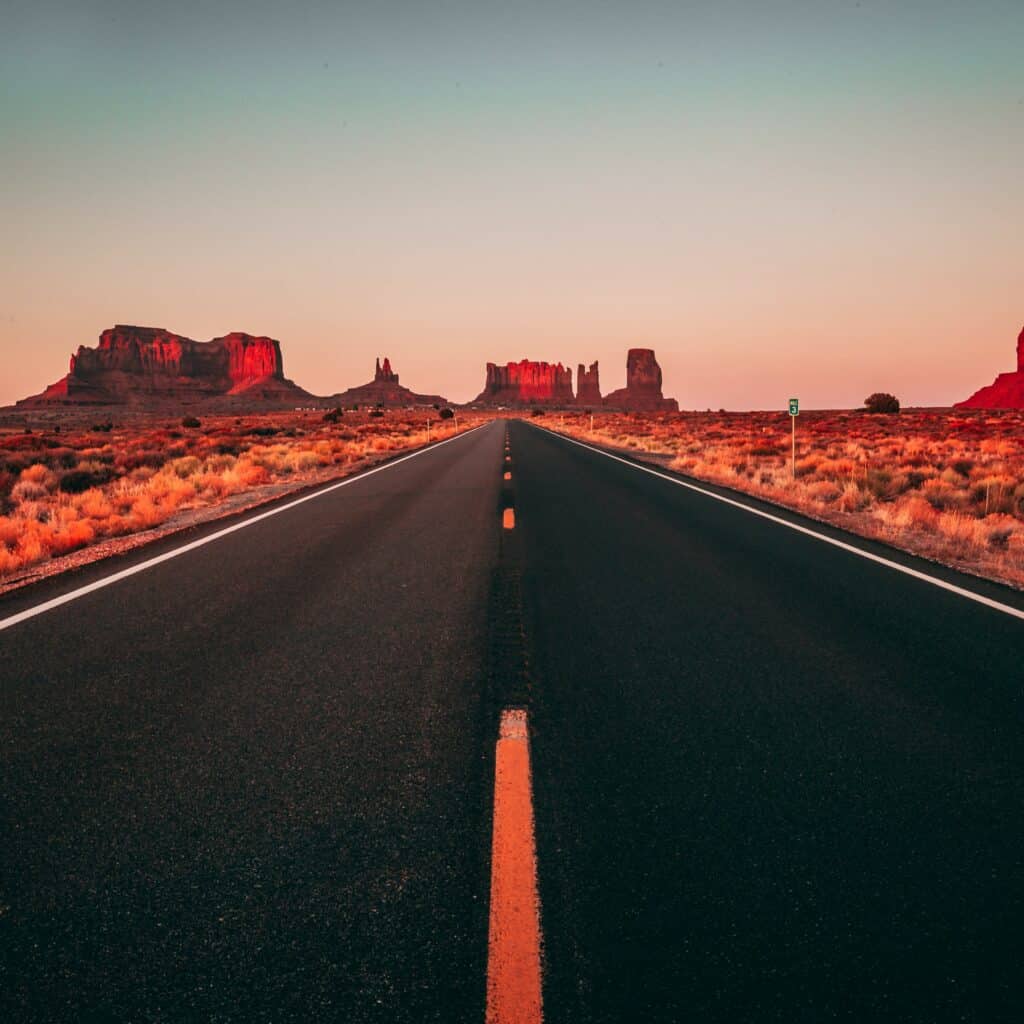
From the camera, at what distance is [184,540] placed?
9.55 metres

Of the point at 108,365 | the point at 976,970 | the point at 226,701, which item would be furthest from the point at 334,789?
the point at 108,365

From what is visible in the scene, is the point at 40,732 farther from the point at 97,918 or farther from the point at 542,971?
the point at 542,971

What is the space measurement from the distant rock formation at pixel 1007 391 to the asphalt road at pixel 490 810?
558 ft

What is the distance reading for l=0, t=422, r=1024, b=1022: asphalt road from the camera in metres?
2.05

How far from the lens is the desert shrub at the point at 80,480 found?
56.1ft

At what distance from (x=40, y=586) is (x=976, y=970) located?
794cm

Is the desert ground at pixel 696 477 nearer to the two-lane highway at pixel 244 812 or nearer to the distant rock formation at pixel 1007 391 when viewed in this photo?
the two-lane highway at pixel 244 812

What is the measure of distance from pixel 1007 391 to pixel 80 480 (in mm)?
180120

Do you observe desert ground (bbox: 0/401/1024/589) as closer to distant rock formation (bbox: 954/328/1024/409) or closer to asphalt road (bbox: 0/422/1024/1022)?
asphalt road (bbox: 0/422/1024/1022)

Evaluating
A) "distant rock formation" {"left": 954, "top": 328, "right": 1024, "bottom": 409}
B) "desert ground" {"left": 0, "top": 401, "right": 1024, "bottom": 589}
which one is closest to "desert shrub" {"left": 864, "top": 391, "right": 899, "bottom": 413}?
"desert ground" {"left": 0, "top": 401, "right": 1024, "bottom": 589}

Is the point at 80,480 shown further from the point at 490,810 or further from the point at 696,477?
the point at 490,810

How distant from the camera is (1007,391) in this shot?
151875 millimetres

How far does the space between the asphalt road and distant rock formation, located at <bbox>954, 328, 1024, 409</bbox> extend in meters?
170

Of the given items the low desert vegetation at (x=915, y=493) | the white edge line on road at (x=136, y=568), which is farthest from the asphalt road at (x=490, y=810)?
the low desert vegetation at (x=915, y=493)
